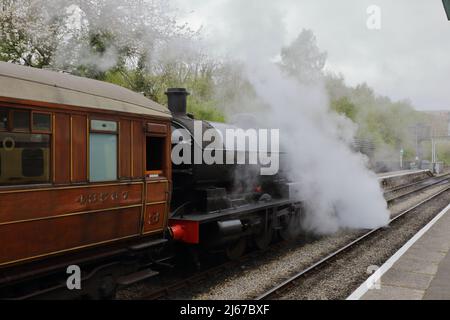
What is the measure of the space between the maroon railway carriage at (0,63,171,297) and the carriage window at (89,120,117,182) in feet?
0.04

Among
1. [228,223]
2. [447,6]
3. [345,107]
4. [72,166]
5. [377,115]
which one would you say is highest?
[377,115]

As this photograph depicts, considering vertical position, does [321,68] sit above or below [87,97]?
above

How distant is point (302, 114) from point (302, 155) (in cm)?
100

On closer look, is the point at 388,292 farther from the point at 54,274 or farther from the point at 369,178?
the point at 369,178

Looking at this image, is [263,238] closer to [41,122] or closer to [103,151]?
[103,151]

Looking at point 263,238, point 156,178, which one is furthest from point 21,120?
point 263,238

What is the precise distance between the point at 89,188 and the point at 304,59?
339 inches

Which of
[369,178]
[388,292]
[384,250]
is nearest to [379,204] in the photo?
[369,178]

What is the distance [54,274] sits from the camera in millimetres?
5059

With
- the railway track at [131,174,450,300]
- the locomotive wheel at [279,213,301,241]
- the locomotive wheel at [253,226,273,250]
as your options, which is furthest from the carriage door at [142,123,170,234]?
the locomotive wheel at [279,213,301,241]

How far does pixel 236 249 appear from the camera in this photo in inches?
350

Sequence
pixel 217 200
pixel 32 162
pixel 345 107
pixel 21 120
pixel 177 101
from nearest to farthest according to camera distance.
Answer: pixel 21 120 → pixel 32 162 → pixel 217 200 → pixel 177 101 → pixel 345 107

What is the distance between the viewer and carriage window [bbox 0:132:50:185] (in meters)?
4.34

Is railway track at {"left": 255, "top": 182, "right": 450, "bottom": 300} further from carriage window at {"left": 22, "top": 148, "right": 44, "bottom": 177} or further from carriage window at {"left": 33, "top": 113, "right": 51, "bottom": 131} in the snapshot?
carriage window at {"left": 33, "top": 113, "right": 51, "bottom": 131}
